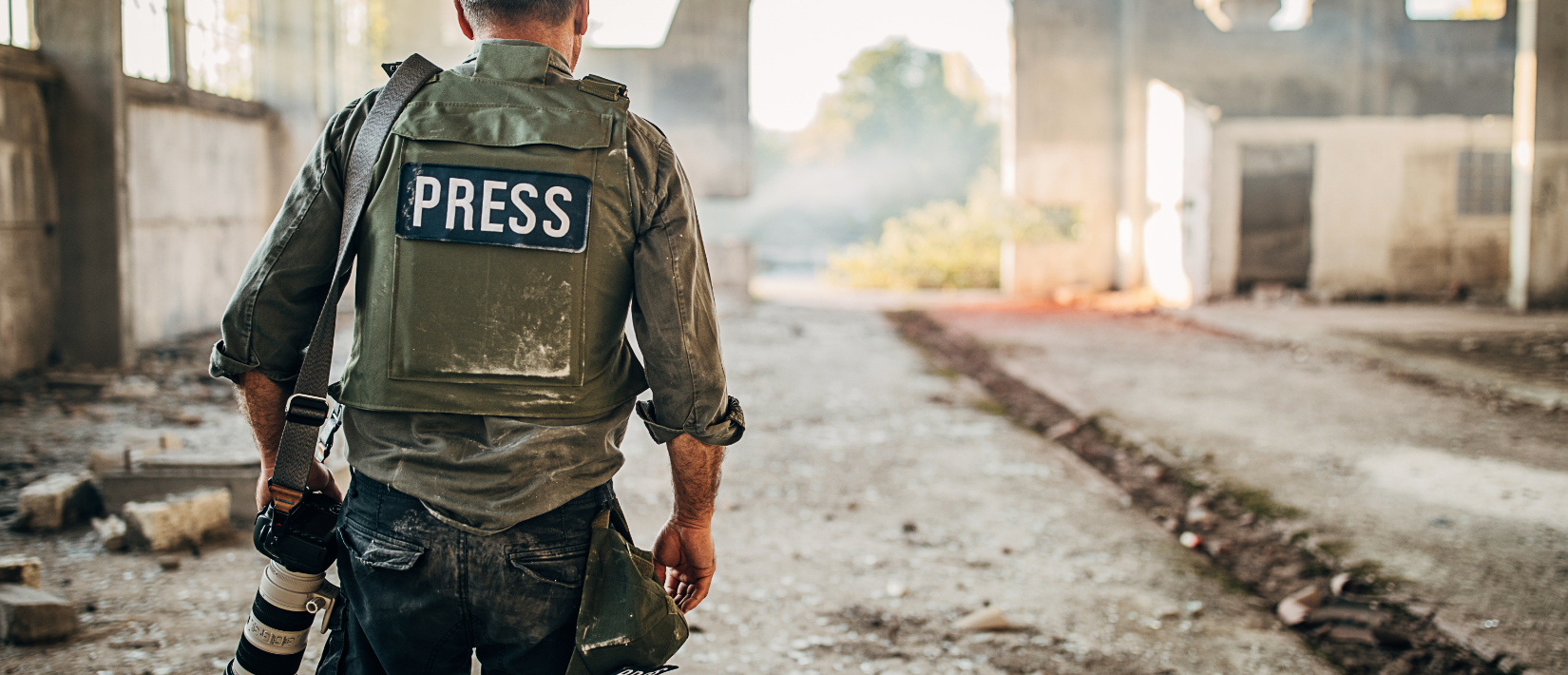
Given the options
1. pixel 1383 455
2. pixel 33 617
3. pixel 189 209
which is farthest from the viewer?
pixel 189 209

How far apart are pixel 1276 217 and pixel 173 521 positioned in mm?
11393

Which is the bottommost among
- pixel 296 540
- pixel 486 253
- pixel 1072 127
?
pixel 296 540

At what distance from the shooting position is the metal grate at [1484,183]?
38.4ft

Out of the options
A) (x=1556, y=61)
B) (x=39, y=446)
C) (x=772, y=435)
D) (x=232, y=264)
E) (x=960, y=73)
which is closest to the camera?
(x=39, y=446)

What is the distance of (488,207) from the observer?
4.49 ft

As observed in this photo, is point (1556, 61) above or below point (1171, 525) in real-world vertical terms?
above

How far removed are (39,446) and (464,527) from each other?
425cm

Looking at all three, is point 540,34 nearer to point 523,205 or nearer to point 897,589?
point 523,205

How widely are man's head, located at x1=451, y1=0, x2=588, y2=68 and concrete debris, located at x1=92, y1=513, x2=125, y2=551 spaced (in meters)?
2.55

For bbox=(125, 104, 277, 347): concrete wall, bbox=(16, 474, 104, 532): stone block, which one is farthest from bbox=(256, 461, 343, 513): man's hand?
bbox=(125, 104, 277, 347): concrete wall

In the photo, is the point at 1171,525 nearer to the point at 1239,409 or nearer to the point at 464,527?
the point at 1239,409

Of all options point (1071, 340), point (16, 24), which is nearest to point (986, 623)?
point (16, 24)

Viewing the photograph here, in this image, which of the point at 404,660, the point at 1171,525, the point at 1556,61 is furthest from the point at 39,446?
the point at 1556,61

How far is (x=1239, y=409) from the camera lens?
575cm
